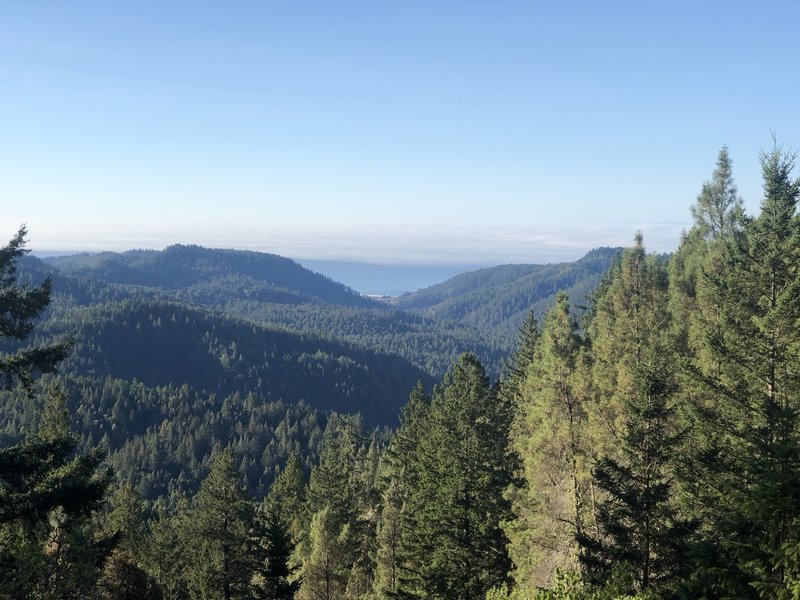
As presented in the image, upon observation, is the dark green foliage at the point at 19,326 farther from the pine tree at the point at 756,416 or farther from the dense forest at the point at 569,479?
the pine tree at the point at 756,416

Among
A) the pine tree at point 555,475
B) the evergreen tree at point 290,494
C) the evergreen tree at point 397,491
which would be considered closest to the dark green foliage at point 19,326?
the pine tree at point 555,475

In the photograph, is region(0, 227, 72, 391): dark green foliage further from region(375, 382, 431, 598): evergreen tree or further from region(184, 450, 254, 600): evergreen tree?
region(184, 450, 254, 600): evergreen tree

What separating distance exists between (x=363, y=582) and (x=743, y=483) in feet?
105

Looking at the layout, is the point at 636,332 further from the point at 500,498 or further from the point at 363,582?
the point at 363,582

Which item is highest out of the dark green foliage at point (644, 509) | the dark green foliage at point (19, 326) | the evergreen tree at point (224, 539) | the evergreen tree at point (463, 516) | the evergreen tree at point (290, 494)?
the dark green foliage at point (19, 326)

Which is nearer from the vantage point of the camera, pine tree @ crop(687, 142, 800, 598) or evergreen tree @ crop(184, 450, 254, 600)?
pine tree @ crop(687, 142, 800, 598)

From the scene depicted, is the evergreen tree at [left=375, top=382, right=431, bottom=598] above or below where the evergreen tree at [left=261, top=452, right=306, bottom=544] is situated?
above

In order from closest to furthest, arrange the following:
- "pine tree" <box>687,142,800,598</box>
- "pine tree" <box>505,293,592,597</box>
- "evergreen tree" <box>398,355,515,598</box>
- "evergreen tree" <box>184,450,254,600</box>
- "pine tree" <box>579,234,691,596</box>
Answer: "pine tree" <box>687,142,800,598</box>
"pine tree" <box>579,234,691,596</box>
"pine tree" <box>505,293,592,597</box>
"evergreen tree" <box>398,355,515,598</box>
"evergreen tree" <box>184,450,254,600</box>

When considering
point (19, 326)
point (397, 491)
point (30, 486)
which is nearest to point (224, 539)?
point (397, 491)

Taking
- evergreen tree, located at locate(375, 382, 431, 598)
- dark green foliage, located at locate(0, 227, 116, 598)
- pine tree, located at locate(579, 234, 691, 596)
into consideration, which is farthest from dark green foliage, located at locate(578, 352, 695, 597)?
evergreen tree, located at locate(375, 382, 431, 598)

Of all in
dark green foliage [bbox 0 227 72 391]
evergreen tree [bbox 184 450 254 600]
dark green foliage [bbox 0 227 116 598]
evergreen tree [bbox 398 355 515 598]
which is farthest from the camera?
evergreen tree [bbox 184 450 254 600]

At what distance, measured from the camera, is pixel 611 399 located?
23.4 m

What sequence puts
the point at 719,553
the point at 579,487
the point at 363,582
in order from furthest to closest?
the point at 363,582 → the point at 579,487 → the point at 719,553

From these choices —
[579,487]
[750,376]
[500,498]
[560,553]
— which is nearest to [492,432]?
[500,498]
